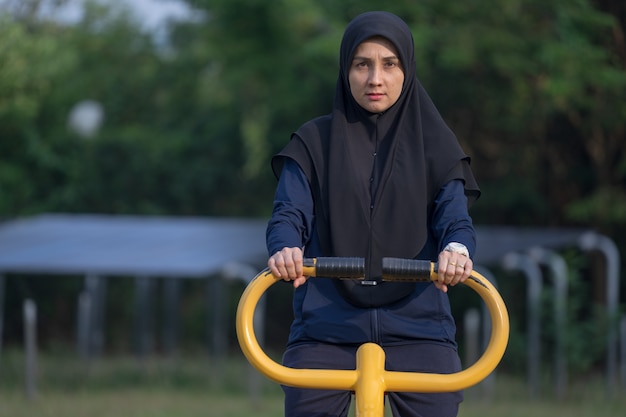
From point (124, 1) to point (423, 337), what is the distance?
27218mm

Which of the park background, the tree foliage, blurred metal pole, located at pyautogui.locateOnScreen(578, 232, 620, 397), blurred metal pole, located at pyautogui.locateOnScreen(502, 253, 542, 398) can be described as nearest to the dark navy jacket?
blurred metal pole, located at pyautogui.locateOnScreen(578, 232, 620, 397)

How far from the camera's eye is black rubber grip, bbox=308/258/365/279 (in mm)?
2998

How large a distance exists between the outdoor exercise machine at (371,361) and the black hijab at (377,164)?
0.25 metres

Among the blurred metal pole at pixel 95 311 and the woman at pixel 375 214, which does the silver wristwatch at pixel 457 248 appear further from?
the blurred metal pole at pixel 95 311

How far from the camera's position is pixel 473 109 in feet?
63.5

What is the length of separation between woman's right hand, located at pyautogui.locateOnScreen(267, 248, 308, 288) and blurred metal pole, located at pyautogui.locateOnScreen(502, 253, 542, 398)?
10834 millimetres

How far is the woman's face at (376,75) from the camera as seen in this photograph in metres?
3.35

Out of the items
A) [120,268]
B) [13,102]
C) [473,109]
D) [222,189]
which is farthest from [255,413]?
[222,189]

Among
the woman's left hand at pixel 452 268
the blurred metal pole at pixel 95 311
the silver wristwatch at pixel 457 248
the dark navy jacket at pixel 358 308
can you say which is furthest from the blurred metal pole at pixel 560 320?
the woman's left hand at pixel 452 268

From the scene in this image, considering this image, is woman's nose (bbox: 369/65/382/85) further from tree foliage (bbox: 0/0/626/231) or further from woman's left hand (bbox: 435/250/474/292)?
tree foliage (bbox: 0/0/626/231)

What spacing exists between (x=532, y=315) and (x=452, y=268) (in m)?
11.5

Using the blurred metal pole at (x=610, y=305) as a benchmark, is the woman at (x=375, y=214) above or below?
below

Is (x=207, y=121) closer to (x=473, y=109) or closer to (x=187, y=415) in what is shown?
(x=473, y=109)

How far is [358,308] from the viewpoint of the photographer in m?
3.34
